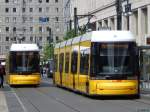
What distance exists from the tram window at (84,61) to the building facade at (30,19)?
122 meters

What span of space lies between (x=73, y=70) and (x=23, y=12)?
124252mm

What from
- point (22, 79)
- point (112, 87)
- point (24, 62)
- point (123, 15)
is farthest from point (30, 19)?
point (112, 87)

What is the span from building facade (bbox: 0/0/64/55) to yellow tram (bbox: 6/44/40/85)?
4282 inches

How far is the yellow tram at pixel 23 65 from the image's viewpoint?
43.4 m

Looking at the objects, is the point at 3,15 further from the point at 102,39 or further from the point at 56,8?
the point at 102,39

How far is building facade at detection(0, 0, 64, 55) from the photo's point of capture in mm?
154875

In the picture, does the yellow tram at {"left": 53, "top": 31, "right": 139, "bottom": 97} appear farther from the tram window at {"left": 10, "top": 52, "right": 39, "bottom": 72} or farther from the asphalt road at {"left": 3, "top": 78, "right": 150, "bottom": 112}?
the tram window at {"left": 10, "top": 52, "right": 39, "bottom": 72}

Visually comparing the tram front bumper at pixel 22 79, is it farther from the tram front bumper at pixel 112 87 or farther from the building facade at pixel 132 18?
the tram front bumper at pixel 112 87

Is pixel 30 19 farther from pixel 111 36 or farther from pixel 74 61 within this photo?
pixel 111 36

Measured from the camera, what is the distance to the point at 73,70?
1355 inches

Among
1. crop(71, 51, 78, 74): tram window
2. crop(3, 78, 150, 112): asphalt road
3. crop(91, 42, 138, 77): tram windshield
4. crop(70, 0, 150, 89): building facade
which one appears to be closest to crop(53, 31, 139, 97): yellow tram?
crop(91, 42, 138, 77): tram windshield

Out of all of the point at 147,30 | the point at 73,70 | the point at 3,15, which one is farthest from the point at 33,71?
the point at 3,15

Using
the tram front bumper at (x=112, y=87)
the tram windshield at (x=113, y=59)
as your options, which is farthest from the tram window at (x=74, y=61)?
the tram front bumper at (x=112, y=87)

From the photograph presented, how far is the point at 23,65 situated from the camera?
43.5 meters
